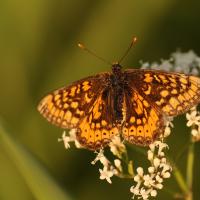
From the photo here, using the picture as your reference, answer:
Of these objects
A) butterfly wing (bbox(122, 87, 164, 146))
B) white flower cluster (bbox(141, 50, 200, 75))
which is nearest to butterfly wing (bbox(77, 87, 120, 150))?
butterfly wing (bbox(122, 87, 164, 146))

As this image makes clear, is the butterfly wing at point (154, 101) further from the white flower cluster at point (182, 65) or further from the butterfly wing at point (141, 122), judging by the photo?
the white flower cluster at point (182, 65)

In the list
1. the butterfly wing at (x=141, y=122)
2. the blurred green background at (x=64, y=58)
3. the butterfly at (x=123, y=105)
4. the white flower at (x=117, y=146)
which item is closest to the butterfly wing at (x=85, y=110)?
the butterfly at (x=123, y=105)

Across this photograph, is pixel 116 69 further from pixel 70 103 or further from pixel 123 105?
pixel 70 103

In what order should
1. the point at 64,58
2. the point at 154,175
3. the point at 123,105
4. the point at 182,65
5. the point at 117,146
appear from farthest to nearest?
the point at 64,58 → the point at 182,65 → the point at 117,146 → the point at 123,105 → the point at 154,175

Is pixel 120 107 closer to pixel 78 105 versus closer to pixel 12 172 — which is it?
pixel 78 105

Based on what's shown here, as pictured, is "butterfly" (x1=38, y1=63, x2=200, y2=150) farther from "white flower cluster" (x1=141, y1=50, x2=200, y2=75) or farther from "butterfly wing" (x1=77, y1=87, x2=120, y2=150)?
"white flower cluster" (x1=141, y1=50, x2=200, y2=75)

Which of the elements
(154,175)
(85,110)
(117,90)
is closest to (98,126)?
(85,110)
